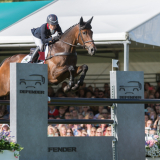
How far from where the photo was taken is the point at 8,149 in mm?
2611

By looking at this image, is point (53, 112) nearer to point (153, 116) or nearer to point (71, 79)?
point (71, 79)

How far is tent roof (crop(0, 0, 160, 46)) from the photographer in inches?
281

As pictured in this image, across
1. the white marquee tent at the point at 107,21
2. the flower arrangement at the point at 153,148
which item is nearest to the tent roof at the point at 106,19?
the white marquee tent at the point at 107,21

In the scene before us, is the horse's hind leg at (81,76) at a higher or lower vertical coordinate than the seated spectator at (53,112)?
higher

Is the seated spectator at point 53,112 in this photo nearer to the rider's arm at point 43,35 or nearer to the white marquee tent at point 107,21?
the white marquee tent at point 107,21

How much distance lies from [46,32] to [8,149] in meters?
3.92

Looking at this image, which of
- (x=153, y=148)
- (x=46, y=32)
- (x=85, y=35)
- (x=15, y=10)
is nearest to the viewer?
(x=153, y=148)

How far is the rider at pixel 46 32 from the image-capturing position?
20.2ft

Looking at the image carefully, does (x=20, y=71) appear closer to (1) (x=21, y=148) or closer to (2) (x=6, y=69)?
(1) (x=21, y=148)

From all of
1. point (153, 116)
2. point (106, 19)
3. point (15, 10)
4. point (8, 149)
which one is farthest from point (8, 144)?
point (15, 10)

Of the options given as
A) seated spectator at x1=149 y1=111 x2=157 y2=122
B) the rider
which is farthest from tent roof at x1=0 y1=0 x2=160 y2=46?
seated spectator at x1=149 y1=111 x2=157 y2=122

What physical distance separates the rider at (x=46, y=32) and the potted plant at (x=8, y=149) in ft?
12.1

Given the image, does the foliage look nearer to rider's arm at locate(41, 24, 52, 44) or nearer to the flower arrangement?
the flower arrangement

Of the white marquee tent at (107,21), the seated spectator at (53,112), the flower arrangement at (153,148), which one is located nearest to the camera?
the flower arrangement at (153,148)
